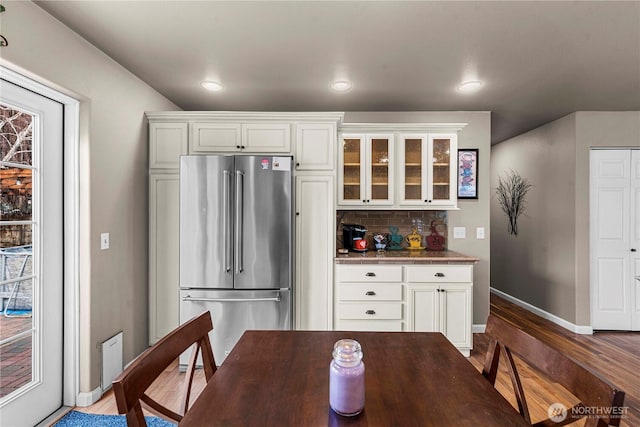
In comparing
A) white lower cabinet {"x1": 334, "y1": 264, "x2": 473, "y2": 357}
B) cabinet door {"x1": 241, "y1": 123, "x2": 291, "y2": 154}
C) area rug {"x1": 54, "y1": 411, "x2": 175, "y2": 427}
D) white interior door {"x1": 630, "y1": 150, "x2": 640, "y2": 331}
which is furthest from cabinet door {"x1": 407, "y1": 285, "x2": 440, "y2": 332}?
white interior door {"x1": 630, "y1": 150, "x2": 640, "y2": 331}

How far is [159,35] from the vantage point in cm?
212

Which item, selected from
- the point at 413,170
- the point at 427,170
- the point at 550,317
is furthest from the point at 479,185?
the point at 550,317

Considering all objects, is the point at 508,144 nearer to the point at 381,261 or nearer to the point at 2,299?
the point at 381,261

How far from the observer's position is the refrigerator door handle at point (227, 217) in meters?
2.66

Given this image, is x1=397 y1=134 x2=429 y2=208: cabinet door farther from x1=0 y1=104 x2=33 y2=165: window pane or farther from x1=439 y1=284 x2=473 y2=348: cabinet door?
x1=0 y1=104 x2=33 y2=165: window pane

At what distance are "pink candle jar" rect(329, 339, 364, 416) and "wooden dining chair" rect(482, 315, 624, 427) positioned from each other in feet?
1.77

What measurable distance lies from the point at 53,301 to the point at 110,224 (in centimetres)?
63

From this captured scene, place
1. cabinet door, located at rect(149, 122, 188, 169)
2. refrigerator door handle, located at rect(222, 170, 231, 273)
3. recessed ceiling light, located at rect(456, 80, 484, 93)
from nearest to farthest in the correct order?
refrigerator door handle, located at rect(222, 170, 231, 273)
recessed ceiling light, located at rect(456, 80, 484, 93)
cabinet door, located at rect(149, 122, 188, 169)

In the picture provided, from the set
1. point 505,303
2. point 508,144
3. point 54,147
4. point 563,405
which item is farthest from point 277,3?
point 505,303

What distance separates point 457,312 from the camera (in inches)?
117

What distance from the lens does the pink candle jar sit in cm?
85

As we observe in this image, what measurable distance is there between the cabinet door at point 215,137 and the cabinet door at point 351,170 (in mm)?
1060

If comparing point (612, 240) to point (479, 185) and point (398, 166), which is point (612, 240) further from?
point (398, 166)

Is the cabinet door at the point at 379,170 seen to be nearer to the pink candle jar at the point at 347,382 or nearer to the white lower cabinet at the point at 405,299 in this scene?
the white lower cabinet at the point at 405,299
